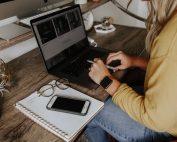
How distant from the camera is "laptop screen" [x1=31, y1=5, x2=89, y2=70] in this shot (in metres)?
1.07

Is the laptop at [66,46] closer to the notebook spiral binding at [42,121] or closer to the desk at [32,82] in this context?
the desk at [32,82]

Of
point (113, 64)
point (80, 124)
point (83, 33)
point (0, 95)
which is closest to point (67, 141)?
point (80, 124)

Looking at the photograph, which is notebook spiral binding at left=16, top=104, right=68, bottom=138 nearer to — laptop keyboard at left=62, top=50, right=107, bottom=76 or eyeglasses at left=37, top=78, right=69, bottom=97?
eyeglasses at left=37, top=78, right=69, bottom=97

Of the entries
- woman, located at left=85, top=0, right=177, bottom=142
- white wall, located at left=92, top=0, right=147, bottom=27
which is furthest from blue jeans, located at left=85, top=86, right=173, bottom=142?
white wall, located at left=92, top=0, right=147, bottom=27

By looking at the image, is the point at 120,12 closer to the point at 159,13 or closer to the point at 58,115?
the point at 159,13

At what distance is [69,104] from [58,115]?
0.22 feet

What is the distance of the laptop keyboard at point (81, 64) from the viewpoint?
1.10 meters

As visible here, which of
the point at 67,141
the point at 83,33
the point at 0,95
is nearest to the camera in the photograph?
the point at 67,141

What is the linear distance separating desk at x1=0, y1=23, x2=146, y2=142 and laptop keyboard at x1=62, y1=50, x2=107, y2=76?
9 centimetres

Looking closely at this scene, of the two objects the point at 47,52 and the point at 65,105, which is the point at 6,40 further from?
the point at 65,105

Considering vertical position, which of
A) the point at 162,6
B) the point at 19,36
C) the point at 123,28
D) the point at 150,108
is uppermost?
the point at 162,6

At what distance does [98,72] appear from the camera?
1.00 metres

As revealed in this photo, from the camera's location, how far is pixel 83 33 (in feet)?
4.33

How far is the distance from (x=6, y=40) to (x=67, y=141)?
0.59 metres
